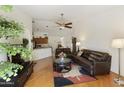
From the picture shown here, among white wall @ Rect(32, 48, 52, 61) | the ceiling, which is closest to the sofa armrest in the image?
the ceiling

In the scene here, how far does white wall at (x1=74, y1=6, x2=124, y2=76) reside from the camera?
4344 mm

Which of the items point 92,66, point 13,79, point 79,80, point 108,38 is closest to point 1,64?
point 13,79

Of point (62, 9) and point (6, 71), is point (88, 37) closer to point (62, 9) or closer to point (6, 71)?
point (62, 9)

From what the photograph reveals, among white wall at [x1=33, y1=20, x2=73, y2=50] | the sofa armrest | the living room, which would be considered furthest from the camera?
white wall at [x1=33, y1=20, x2=73, y2=50]

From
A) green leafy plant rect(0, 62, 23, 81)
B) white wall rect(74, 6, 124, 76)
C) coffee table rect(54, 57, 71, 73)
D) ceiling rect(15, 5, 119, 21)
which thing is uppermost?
ceiling rect(15, 5, 119, 21)

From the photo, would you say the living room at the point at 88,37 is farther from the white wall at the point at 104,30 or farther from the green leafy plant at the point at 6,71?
the green leafy plant at the point at 6,71

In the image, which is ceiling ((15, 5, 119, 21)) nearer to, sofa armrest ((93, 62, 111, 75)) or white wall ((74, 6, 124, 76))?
white wall ((74, 6, 124, 76))

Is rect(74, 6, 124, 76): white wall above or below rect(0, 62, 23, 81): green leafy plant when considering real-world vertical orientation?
above

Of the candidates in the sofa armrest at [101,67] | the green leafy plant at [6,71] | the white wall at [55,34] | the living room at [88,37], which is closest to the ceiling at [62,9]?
the living room at [88,37]

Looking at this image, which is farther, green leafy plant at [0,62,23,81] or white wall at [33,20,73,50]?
white wall at [33,20,73,50]

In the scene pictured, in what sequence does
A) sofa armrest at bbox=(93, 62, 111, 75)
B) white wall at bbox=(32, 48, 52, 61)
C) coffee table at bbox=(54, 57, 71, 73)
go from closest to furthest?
sofa armrest at bbox=(93, 62, 111, 75) → coffee table at bbox=(54, 57, 71, 73) → white wall at bbox=(32, 48, 52, 61)

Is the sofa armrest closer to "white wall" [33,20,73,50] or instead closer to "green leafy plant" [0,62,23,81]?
"green leafy plant" [0,62,23,81]
